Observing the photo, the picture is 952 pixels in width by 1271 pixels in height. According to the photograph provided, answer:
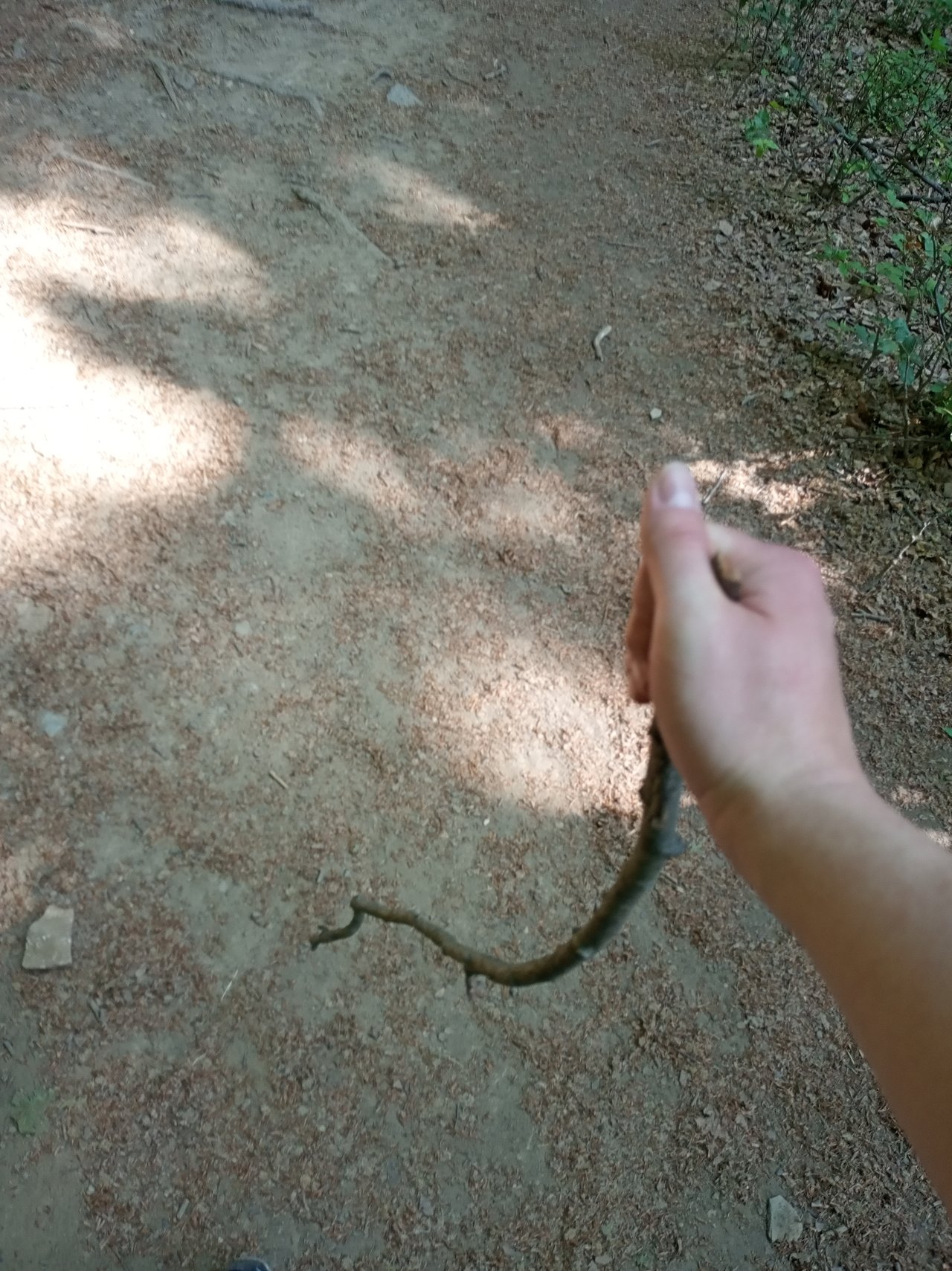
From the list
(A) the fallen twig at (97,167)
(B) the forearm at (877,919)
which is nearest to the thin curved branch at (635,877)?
(B) the forearm at (877,919)

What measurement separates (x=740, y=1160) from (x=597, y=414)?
134 inches

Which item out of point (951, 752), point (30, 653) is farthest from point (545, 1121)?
point (30, 653)

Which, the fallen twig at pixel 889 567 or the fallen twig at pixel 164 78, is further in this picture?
the fallen twig at pixel 164 78

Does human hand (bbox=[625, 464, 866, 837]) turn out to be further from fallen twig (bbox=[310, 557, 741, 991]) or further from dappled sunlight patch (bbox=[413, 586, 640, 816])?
dappled sunlight patch (bbox=[413, 586, 640, 816])

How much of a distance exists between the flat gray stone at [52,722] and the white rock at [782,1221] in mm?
2912

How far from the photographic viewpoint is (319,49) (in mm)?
6516

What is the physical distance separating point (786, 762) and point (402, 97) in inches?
251

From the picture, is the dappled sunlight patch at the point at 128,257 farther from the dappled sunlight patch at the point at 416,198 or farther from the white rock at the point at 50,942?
the white rock at the point at 50,942

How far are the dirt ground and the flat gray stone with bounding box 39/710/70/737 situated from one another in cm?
3

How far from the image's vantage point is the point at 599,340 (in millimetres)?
5074

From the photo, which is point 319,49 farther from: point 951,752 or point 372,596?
point 951,752

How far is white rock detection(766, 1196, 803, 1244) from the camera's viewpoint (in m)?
2.81

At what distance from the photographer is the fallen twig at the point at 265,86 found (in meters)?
6.05

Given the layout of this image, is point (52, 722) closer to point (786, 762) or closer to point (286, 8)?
point (786, 762)
